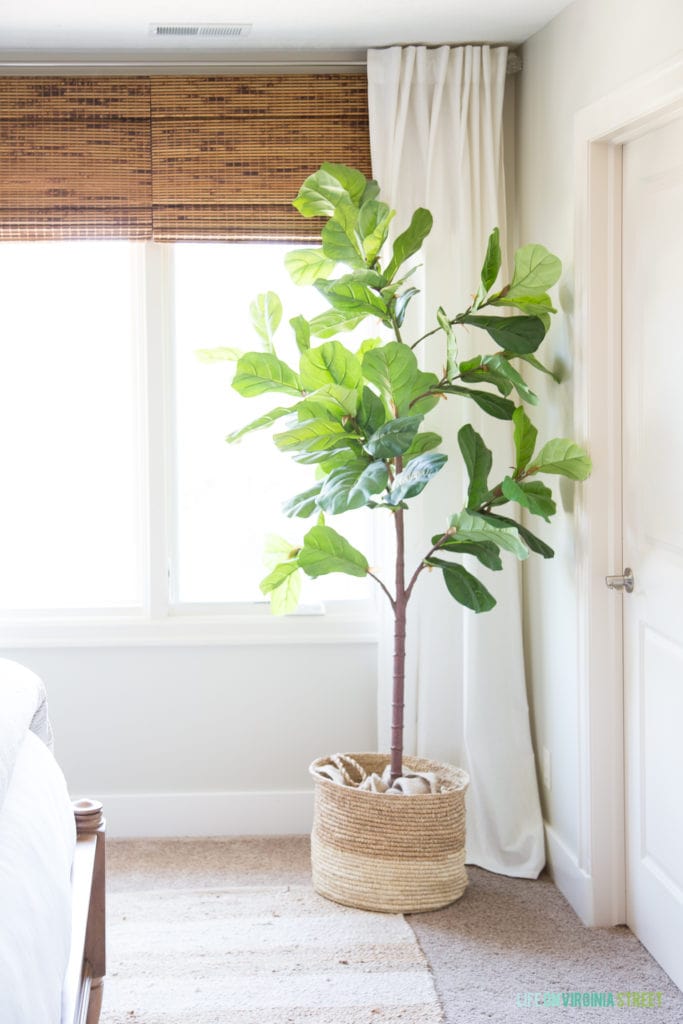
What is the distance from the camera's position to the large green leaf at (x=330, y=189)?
3.19 m

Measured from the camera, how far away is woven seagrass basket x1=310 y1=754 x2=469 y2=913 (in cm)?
311

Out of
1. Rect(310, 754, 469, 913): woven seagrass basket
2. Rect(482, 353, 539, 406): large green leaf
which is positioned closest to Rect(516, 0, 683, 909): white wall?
Rect(482, 353, 539, 406): large green leaf

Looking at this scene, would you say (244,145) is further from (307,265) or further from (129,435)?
(129,435)

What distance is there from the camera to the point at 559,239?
3.21 m

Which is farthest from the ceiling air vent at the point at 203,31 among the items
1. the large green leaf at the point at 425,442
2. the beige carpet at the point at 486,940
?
the beige carpet at the point at 486,940

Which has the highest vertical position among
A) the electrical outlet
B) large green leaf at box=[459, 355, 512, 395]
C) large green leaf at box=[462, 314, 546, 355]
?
large green leaf at box=[462, 314, 546, 355]

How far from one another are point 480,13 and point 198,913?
8.51 feet

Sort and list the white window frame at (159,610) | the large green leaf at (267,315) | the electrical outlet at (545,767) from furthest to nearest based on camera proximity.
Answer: the white window frame at (159,610), the electrical outlet at (545,767), the large green leaf at (267,315)

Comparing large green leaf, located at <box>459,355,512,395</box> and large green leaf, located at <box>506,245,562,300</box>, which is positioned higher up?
large green leaf, located at <box>506,245,562,300</box>

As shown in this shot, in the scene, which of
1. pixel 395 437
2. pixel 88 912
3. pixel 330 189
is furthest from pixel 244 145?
pixel 88 912

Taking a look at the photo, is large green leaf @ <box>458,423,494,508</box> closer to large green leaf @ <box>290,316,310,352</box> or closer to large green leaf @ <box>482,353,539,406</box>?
large green leaf @ <box>482,353,539,406</box>

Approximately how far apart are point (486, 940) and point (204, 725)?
3.96ft

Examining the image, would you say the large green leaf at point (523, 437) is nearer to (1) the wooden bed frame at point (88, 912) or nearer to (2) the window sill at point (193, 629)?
(2) the window sill at point (193, 629)

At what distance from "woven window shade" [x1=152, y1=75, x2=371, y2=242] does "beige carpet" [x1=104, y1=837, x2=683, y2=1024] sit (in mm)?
1925
